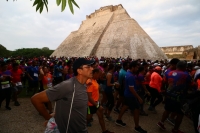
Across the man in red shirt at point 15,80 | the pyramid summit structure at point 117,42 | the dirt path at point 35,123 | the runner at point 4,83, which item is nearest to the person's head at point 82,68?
the dirt path at point 35,123

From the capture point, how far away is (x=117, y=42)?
32.0 metres

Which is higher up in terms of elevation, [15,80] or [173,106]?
[15,80]

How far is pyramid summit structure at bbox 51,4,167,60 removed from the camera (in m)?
29.0

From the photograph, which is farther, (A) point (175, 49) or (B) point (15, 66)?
(A) point (175, 49)

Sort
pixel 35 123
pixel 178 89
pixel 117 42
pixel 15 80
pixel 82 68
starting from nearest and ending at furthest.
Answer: pixel 82 68
pixel 178 89
pixel 35 123
pixel 15 80
pixel 117 42

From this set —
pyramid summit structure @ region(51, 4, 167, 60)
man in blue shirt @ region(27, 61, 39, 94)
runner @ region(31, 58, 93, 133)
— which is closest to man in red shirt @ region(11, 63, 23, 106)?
man in blue shirt @ region(27, 61, 39, 94)

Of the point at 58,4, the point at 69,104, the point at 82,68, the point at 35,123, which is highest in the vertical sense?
the point at 58,4

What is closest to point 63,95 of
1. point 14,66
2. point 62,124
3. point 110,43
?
point 62,124

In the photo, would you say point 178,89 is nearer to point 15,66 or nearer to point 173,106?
point 173,106

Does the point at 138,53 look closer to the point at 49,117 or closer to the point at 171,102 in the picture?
the point at 171,102

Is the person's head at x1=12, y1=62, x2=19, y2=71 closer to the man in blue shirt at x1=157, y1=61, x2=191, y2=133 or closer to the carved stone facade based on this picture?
the man in blue shirt at x1=157, y1=61, x2=191, y2=133

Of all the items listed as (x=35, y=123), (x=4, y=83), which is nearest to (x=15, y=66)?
(x=4, y=83)

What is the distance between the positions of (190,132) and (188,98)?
1817 mm

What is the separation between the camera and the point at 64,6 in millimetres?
1595
